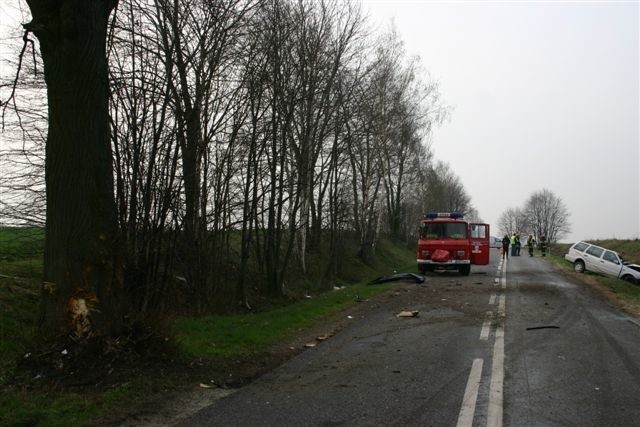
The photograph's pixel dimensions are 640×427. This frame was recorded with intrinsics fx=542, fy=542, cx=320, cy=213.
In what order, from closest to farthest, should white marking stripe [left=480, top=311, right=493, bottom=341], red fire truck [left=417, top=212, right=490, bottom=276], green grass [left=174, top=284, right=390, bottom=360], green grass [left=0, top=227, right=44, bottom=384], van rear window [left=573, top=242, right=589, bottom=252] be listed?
1. green grass [left=0, top=227, right=44, bottom=384]
2. green grass [left=174, top=284, right=390, bottom=360]
3. white marking stripe [left=480, top=311, right=493, bottom=341]
4. red fire truck [left=417, top=212, right=490, bottom=276]
5. van rear window [left=573, top=242, right=589, bottom=252]

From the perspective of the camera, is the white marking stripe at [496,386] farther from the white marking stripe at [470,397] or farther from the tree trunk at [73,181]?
the tree trunk at [73,181]

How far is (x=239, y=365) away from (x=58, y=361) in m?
2.41

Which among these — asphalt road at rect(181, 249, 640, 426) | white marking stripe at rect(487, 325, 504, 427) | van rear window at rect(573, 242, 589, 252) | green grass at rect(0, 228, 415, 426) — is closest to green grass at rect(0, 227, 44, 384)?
green grass at rect(0, 228, 415, 426)

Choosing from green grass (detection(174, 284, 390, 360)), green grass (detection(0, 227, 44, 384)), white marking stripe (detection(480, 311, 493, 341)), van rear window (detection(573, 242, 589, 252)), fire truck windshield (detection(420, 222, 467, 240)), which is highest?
fire truck windshield (detection(420, 222, 467, 240))

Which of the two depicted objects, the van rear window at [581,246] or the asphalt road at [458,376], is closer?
the asphalt road at [458,376]

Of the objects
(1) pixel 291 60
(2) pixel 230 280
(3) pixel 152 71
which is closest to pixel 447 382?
(3) pixel 152 71

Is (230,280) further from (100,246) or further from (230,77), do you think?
(100,246)

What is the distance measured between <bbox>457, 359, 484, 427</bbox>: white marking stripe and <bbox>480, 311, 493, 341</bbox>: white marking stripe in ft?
7.06

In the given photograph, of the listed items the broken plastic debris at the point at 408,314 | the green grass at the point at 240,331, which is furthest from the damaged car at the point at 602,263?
the broken plastic debris at the point at 408,314

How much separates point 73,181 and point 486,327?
791 centimetres

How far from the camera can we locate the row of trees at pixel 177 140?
6492 mm

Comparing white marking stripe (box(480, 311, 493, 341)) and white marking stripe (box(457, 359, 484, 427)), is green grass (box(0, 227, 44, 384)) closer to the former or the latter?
white marking stripe (box(457, 359, 484, 427))

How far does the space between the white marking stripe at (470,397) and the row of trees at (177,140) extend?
4257mm

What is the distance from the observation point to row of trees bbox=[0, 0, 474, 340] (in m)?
6.49
